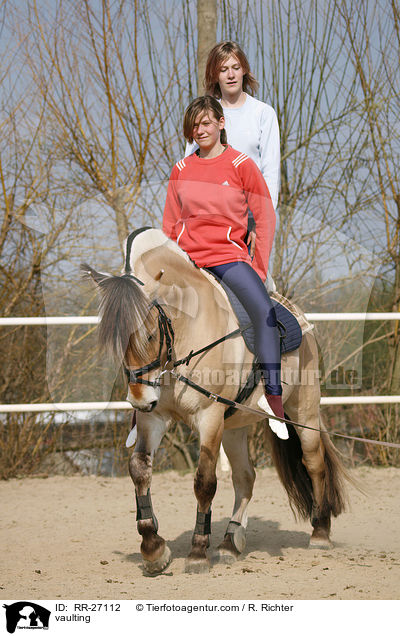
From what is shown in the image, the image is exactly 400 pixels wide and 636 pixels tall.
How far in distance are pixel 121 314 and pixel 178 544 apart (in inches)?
73.1

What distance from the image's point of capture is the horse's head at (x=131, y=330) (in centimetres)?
279

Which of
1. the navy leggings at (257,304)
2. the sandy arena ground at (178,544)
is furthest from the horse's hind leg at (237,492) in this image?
the navy leggings at (257,304)

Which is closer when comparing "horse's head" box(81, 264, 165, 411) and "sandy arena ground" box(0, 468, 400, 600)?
"horse's head" box(81, 264, 165, 411)

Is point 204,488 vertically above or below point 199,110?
below

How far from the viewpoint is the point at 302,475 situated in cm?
410

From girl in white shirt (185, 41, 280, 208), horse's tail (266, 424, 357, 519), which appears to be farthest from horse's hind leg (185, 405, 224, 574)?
girl in white shirt (185, 41, 280, 208)

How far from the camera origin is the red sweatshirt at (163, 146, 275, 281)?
10.6 ft

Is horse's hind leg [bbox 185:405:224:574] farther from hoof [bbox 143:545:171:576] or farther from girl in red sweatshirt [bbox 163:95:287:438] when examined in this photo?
girl in red sweatshirt [bbox 163:95:287:438]

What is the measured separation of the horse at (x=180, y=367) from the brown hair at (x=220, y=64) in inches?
47.2

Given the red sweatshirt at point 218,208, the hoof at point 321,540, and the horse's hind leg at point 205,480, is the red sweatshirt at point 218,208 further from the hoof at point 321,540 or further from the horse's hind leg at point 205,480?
the hoof at point 321,540

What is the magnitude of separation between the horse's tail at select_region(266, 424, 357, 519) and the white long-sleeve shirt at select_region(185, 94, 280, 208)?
5.00ft

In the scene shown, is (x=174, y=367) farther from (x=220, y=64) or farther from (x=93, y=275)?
(x=220, y=64)
